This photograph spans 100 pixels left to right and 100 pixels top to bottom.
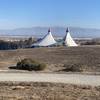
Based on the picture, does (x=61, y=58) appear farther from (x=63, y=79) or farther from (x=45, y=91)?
(x=45, y=91)

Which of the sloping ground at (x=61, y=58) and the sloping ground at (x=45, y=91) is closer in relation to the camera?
the sloping ground at (x=45, y=91)

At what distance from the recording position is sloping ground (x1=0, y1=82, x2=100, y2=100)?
13594 millimetres

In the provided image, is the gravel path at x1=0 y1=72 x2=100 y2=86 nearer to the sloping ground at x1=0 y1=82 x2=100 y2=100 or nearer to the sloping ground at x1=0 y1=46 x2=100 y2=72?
the sloping ground at x1=0 y1=82 x2=100 y2=100

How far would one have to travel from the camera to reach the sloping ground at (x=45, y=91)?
13.6 m

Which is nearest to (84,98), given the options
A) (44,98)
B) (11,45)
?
(44,98)

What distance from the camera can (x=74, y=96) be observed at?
13938mm

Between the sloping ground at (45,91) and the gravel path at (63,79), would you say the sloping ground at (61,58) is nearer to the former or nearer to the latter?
the gravel path at (63,79)

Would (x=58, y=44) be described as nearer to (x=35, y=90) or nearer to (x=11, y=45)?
(x=11, y=45)

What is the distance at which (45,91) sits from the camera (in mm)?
15289

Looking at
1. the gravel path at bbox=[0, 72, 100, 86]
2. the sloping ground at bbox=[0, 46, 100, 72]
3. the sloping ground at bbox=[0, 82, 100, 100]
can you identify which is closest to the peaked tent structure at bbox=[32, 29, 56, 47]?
the sloping ground at bbox=[0, 46, 100, 72]

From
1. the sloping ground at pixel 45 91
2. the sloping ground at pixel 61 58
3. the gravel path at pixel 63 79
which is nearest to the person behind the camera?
the sloping ground at pixel 45 91

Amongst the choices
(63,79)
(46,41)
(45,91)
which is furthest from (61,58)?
(45,91)

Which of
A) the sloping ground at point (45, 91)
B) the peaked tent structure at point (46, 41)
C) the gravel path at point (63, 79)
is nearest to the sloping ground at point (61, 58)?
the gravel path at point (63, 79)

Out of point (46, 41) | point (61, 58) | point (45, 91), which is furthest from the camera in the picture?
point (46, 41)
